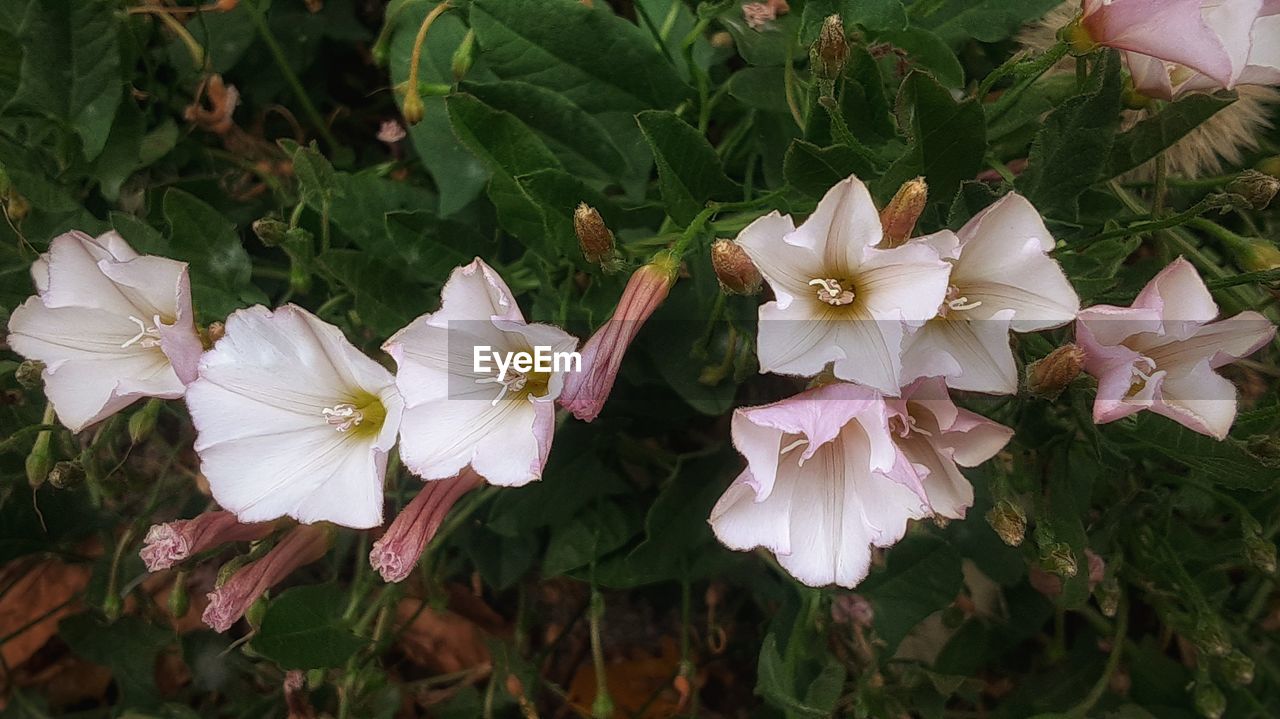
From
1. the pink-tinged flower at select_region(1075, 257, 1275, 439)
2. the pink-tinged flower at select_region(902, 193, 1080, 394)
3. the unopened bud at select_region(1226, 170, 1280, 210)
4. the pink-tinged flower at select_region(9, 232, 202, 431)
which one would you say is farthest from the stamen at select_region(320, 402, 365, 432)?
the unopened bud at select_region(1226, 170, 1280, 210)

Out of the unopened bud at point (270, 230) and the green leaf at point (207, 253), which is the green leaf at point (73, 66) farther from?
the unopened bud at point (270, 230)

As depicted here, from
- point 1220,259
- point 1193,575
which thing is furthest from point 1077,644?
point 1220,259

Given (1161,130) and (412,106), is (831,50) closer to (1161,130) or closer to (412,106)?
(1161,130)

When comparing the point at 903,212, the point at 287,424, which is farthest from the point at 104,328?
the point at 903,212

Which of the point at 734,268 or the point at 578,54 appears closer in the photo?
the point at 734,268

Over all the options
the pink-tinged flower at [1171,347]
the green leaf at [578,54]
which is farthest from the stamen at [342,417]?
the pink-tinged flower at [1171,347]

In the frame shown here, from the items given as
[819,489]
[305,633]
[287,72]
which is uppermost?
[287,72]

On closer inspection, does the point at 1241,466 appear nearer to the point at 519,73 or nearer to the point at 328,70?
the point at 519,73
